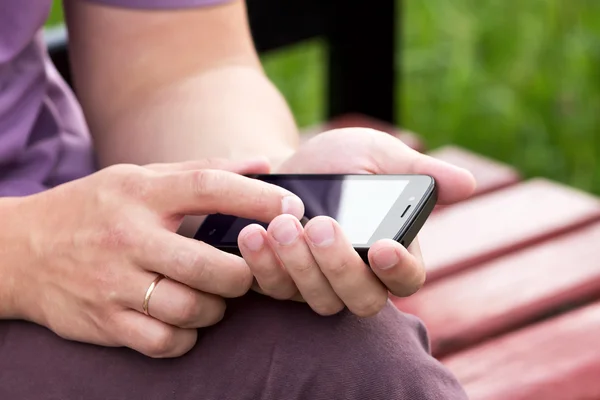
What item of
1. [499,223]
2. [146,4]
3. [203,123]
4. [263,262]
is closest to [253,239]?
[263,262]

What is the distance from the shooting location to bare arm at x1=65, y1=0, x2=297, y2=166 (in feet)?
4.34

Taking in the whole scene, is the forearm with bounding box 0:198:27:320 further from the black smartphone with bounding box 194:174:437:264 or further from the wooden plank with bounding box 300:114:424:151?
the wooden plank with bounding box 300:114:424:151

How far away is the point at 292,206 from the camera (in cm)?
98

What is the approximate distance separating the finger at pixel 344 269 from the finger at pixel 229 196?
0.07 metres

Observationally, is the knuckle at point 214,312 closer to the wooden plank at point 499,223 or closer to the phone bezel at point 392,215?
the phone bezel at point 392,215

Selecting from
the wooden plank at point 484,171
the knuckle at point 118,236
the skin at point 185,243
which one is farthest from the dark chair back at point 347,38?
the knuckle at point 118,236

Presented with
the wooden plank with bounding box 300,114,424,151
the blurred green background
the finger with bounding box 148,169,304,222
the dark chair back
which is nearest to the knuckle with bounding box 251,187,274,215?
the finger with bounding box 148,169,304,222

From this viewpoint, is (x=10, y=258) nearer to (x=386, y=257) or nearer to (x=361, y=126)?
(x=386, y=257)

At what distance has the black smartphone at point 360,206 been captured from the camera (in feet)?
3.27

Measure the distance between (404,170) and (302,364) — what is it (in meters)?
0.25

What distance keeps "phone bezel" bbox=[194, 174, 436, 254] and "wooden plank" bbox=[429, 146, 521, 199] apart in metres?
0.91

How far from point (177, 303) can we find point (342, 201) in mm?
194

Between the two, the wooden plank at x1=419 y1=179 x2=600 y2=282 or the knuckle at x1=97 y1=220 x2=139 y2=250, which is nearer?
the knuckle at x1=97 y1=220 x2=139 y2=250

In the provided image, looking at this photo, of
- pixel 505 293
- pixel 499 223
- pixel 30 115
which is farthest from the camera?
pixel 499 223
